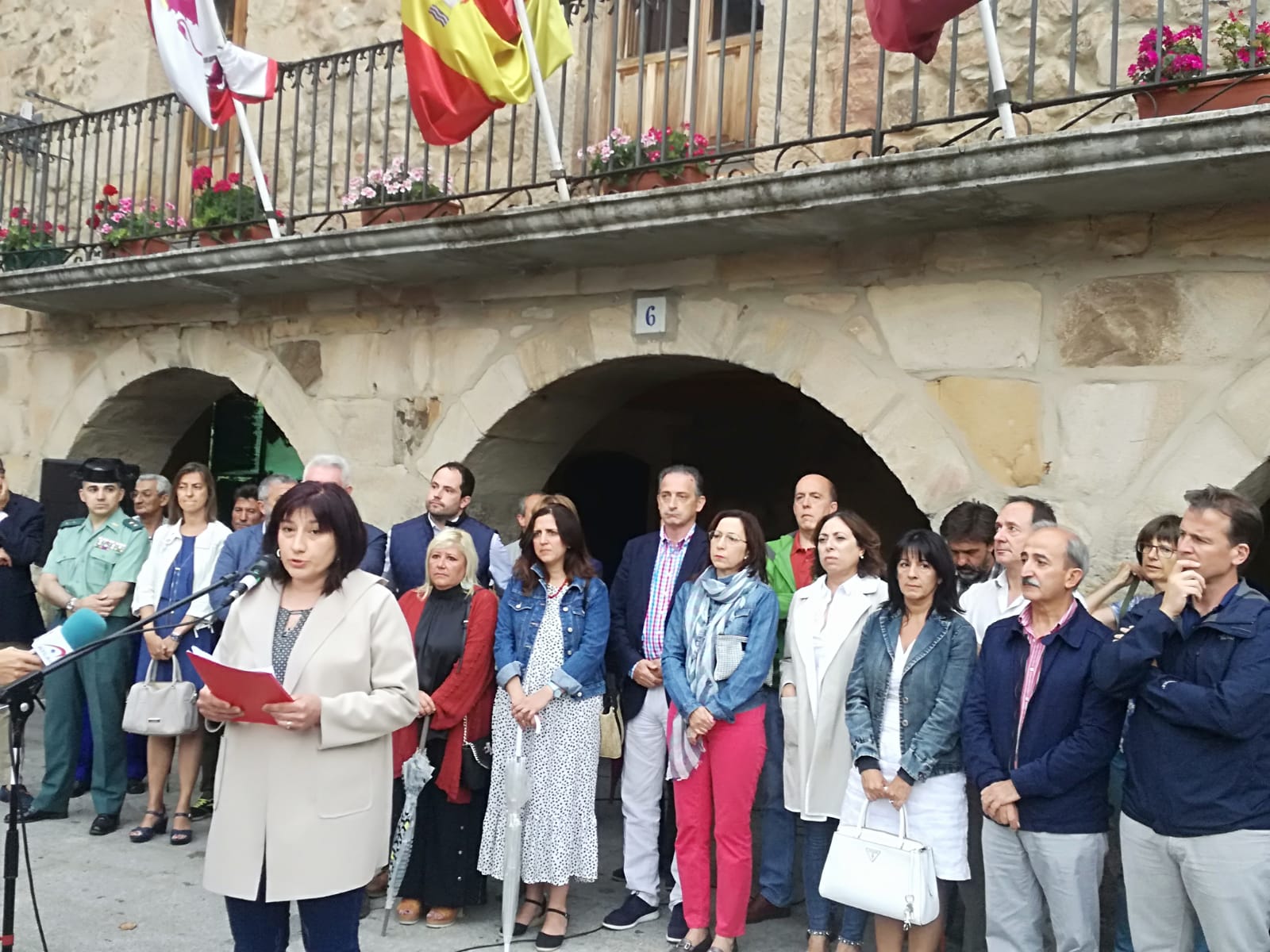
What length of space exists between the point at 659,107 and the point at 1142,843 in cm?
423

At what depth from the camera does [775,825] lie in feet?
13.9

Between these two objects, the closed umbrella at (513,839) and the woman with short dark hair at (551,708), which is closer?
the closed umbrella at (513,839)

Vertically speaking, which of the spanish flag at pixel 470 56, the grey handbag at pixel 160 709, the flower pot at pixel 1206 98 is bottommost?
the grey handbag at pixel 160 709

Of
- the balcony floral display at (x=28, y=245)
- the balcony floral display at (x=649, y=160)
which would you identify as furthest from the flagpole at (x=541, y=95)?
the balcony floral display at (x=28, y=245)

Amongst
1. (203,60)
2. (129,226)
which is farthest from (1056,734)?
(129,226)

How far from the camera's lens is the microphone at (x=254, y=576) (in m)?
2.99

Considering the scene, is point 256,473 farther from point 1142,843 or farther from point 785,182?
point 1142,843

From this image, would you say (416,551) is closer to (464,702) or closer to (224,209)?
(464,702)

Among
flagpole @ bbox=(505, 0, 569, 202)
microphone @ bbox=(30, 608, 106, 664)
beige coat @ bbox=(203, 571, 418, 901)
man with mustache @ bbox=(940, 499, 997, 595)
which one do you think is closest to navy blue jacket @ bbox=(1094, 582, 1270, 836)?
man with mustache @ bbox=(940, 499, 997, 595)

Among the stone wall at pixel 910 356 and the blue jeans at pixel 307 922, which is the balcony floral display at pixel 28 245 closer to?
the stone wall at pixel 910 356

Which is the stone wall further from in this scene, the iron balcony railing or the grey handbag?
the grey handbag

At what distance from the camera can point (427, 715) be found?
14.0 feet

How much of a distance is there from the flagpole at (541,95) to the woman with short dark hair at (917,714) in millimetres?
2424

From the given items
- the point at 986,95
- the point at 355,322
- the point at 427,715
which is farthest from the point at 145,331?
the point at 986,95
